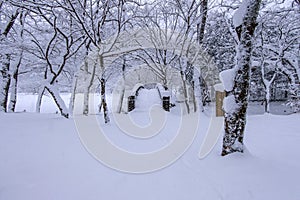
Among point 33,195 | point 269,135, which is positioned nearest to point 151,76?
point 269,135

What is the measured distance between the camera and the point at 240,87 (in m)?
3.48

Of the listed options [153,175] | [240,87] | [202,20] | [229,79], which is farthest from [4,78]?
[240,87]

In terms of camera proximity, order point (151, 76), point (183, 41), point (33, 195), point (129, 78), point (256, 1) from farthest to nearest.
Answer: point (151, 76) → point (129, 78) → point (183, 41) → point (256, 1) → point (33, 195)

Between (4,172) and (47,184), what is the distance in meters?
0.80

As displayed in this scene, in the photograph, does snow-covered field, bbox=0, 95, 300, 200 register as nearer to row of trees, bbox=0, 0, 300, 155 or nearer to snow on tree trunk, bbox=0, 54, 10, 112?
row of trees, bbox=0, 0, 300, 155

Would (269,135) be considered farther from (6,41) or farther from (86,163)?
(6,41)

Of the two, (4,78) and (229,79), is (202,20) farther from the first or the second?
(4,78)

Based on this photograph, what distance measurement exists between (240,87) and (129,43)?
749cm

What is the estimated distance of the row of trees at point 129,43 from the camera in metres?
3.56

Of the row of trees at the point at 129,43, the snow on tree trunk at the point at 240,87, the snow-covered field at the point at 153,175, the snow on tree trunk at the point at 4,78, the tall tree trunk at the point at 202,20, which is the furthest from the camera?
the snow on tree trunk at the point at 4,78

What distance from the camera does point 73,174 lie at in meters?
3.03

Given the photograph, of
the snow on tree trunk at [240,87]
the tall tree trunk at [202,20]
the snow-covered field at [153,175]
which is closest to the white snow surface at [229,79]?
the snow on tree trunk at [240,87]

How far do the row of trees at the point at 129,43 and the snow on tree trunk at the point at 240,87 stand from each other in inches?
0.6

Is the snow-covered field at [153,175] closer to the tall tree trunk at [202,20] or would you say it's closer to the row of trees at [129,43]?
the row of trees at [129,43]
